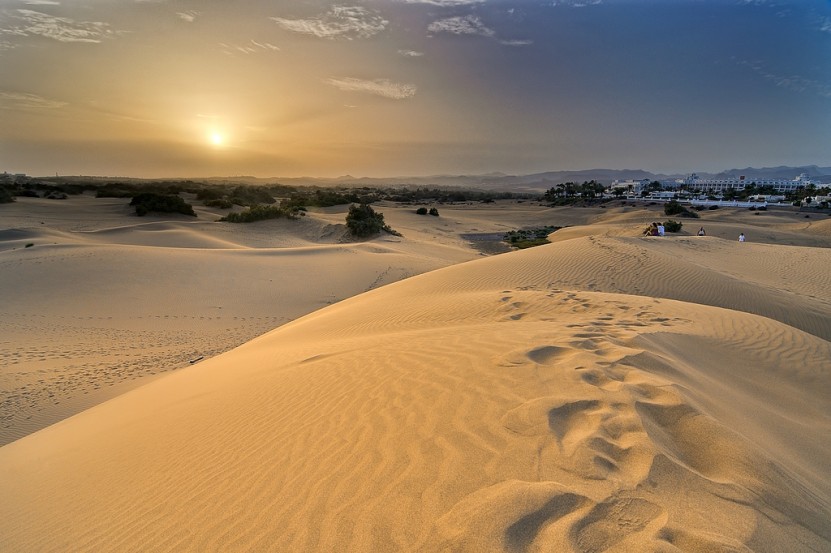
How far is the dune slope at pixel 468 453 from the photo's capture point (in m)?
2.15

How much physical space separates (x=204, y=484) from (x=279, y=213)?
31.0m

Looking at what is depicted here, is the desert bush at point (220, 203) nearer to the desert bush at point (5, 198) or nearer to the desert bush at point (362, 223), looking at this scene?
the desert bush at point (5, 198)

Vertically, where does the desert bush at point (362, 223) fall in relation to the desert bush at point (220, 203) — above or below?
below

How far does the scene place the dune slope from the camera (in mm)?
2150

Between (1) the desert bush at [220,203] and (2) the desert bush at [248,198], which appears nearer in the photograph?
(1) the desert bush at [220,203]

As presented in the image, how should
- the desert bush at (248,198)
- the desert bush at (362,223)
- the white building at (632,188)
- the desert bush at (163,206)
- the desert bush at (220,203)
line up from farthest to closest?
the white building at (632,188), the desert bush at (248,198), the desert bush at (220,203), the desert bush at (163,206), the desert bush at (362,223)

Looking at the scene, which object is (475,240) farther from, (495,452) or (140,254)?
(495,452)

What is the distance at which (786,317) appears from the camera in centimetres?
969

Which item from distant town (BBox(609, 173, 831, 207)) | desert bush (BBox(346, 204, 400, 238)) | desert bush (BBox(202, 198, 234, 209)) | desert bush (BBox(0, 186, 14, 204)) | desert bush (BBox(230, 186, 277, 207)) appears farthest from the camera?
distant town (BBox(609, 173, 831, 207))

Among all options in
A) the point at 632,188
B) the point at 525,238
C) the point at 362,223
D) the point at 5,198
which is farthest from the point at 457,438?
the point at 632,188

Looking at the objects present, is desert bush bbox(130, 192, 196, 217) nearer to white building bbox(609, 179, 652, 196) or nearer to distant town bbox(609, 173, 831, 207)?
distant town bbox(609, 173, 831, 207)

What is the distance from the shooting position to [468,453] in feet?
9.02

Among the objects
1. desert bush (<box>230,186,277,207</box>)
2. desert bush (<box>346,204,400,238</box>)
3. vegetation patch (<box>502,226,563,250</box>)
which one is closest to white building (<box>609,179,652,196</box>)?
vegetation patch (<box>502,226,563,250</box>)

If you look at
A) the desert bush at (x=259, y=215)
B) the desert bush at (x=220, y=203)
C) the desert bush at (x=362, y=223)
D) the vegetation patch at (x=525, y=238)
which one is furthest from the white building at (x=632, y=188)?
the desert bush at (x=220, y=203)
